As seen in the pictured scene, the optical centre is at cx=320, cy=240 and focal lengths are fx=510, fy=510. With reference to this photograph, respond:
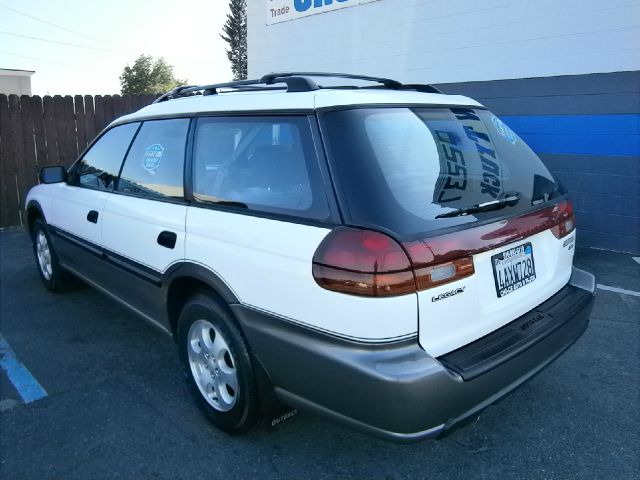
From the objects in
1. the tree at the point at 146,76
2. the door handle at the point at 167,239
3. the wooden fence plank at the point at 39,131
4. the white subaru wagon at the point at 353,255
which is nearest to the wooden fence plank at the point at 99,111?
the wooden fence plank at the point at 39,131

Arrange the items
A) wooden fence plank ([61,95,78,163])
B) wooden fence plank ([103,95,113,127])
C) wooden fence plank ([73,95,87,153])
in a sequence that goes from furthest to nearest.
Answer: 1. wooden fence plank ([103,95,113,127])
2. wooden fence plank ([73,95,87,153])
3. wooden fence plank ([61,95,78,163])

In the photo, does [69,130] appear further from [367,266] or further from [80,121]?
Answer: [367,266]

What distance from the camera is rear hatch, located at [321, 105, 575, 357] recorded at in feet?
6.55

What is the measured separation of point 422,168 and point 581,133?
5.29m

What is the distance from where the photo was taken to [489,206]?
2297mm

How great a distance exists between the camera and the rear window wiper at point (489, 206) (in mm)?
2145

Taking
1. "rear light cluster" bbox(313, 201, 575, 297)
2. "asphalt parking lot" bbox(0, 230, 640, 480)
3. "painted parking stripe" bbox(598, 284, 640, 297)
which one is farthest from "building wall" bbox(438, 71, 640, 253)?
Result: "rear light cluster" bbox(313, 201, 575, 297)

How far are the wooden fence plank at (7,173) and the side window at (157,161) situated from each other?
18.8 feet

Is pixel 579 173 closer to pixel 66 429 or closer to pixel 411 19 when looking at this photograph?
pixel 411 19

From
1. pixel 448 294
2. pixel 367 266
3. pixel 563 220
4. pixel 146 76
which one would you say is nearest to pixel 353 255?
pixel 367 266

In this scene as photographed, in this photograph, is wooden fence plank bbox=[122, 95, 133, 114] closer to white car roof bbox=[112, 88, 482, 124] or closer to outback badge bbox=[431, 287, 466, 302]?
white car roof bbox=[112, 88, 482, 124]

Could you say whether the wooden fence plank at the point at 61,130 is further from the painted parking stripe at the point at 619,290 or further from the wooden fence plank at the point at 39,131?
the painted parking stripe at the point at 619,290

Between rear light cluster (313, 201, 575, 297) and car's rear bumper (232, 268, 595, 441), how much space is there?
225 mm

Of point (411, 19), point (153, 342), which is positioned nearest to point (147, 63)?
point (411, 19)
